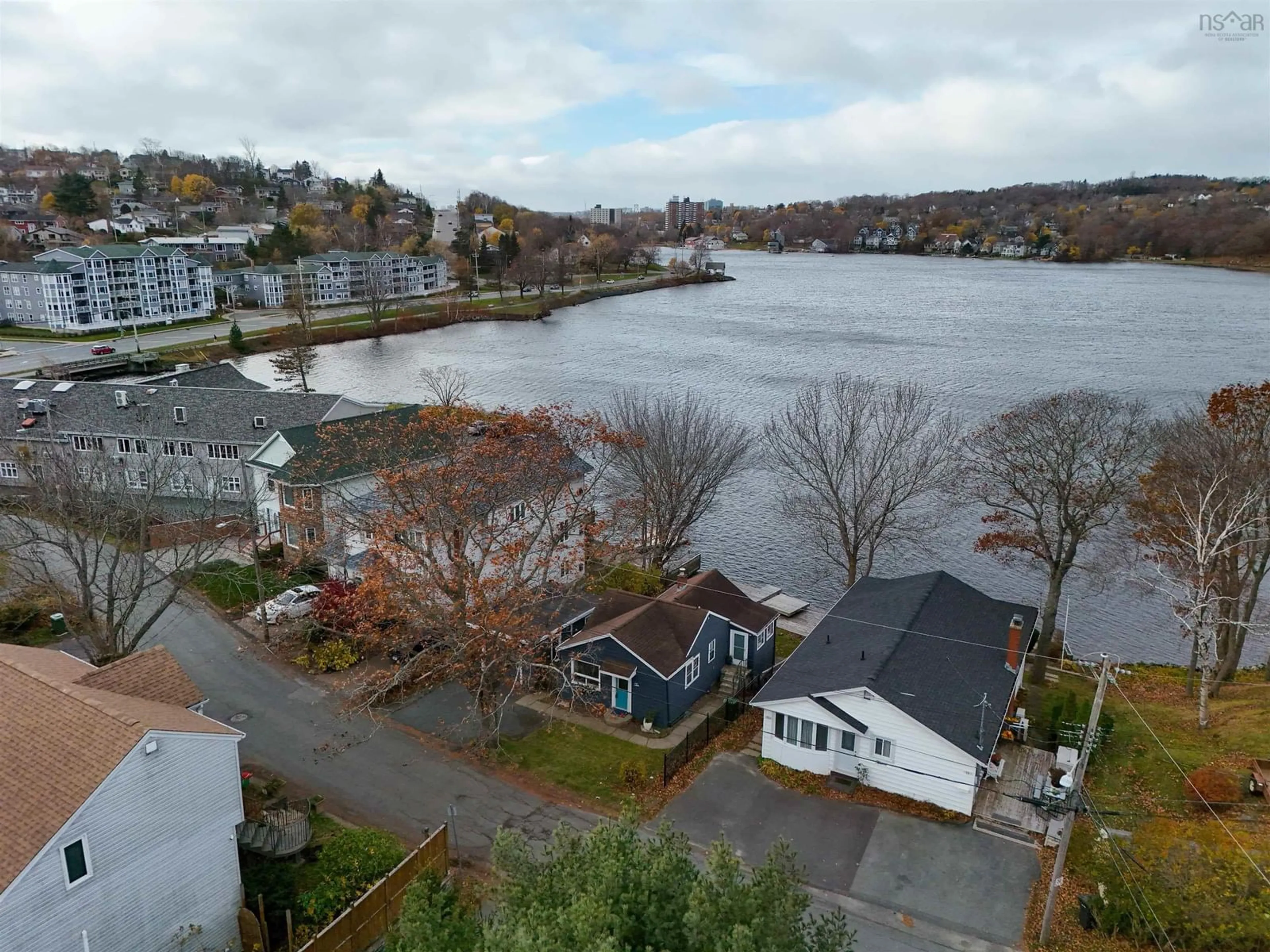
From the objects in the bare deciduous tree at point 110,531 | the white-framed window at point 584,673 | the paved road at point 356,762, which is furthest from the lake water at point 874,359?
the bare deciduous tree at point 110,531

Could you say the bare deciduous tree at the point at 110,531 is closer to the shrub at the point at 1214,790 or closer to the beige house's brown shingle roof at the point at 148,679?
the beige house's brown shingle roof at the point at 148,679

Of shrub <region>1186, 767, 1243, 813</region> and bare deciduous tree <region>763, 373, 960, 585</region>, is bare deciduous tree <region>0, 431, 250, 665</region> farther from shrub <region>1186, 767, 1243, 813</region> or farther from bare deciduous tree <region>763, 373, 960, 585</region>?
shrub <region>1186, 767, 1243, 813</region>

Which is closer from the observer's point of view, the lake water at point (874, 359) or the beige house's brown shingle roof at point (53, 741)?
the beige house's brown shingle roof at point (53, 741)

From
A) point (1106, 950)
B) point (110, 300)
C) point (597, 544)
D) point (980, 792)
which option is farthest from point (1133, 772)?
point (110, 300)

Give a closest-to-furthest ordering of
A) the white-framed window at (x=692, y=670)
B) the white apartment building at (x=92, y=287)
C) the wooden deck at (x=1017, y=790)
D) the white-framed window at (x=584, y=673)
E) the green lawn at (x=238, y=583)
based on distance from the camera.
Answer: the wooden deck at (x=1017, y=790) < the white-framed window at (x=692, y=670) < the white-framed window at (x=584, y=673) < the green lawn at (x=238, y=583) < the white apartment building at (x=92, y=287)

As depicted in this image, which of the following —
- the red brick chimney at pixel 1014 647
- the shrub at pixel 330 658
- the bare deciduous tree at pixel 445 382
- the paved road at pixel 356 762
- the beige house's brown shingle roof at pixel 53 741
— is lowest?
the paved road at pixel 356 762

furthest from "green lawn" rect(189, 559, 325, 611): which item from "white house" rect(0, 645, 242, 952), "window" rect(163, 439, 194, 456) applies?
"white house" rect(0, 645, 242, 952)
